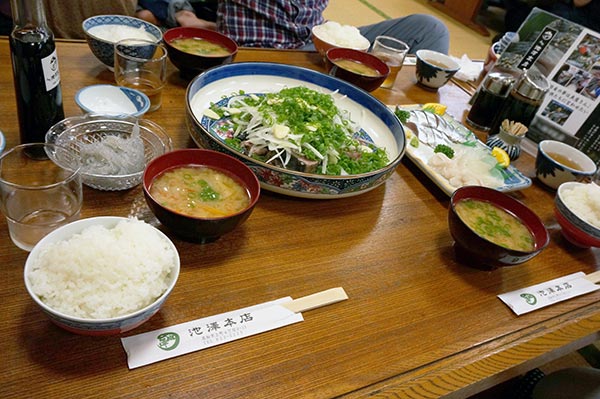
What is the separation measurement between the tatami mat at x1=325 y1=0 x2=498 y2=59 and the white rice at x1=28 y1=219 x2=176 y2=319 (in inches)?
210

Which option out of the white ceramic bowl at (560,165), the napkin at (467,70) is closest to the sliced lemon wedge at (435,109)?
the white ceramic bowl at (560,165)

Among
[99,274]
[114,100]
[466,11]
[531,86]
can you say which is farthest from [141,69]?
[466,11]

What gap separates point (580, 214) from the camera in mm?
1434

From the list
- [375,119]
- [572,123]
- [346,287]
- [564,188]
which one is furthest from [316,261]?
[572,123]

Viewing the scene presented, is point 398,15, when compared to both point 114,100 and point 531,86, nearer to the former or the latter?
point 531,86

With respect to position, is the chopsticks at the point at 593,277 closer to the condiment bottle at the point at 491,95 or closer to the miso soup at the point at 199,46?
the condiment bottle at the point at 491,95

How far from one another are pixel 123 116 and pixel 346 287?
0.79 meters

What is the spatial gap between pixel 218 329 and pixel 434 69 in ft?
5.67

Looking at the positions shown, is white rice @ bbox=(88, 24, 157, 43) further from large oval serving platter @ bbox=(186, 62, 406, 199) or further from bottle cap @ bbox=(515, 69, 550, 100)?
bottle cap @ bbox=(515, 69, 550, 100)

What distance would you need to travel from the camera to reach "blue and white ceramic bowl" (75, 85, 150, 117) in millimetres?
1385

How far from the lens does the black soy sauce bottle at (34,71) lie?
3.36 feet

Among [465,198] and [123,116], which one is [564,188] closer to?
[465,198]

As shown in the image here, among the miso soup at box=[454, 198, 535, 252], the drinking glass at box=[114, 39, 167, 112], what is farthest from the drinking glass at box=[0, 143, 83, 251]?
the miso soup at box=[454, 198, 535, 252]

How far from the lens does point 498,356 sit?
1057mm
